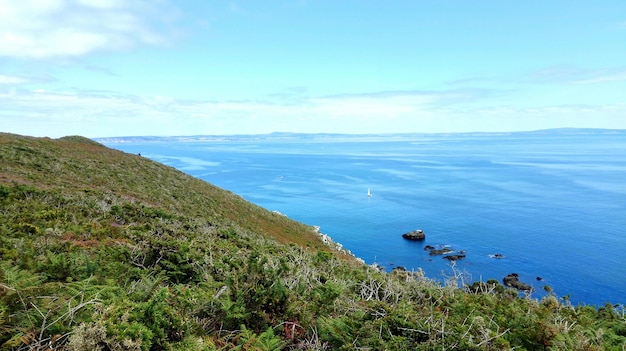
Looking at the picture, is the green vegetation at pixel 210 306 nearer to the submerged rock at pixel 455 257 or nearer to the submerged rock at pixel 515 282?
the submerged rock at pixel 515 282

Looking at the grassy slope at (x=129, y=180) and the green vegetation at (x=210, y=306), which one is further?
the grassy slope at (x=129, y=180)

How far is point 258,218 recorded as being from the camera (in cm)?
4441

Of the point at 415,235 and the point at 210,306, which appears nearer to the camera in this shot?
the point at 210,306

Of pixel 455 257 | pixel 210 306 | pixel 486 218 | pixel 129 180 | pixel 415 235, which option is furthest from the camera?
pixel 486 218

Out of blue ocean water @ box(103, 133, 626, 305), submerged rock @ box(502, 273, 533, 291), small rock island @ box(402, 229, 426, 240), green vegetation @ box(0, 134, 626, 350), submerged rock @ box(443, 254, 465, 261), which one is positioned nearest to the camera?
green vegetation @ box(0, 134, 626, 350)

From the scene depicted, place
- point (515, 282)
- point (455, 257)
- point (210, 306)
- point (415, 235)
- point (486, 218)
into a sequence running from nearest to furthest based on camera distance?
1. point (210, 306)
2. point (515, 282)
3. point (455, 257)
4. point (415, 235)
5. point (486, 218)

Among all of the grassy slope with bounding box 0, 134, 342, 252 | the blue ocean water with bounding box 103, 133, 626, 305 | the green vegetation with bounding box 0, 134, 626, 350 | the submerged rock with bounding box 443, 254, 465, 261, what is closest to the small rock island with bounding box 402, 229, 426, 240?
the blue ocean water with bounding box 103, 133, 626, 305

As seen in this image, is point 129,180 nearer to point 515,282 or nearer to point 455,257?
point 455,257

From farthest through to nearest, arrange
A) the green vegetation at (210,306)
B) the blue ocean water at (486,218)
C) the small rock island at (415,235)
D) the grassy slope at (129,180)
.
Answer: the small rock island at (415,235)
the blue ocean water at (486,218)
the grassy slope at (129,180)
the green vegetation at (210,306)

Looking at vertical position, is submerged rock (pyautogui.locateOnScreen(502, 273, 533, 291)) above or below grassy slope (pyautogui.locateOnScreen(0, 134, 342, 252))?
below

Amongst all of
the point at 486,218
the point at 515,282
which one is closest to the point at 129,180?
the point at 515,282

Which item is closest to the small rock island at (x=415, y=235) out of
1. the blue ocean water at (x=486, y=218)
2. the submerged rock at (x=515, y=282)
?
the blue ocean water at (x=486, y=218)

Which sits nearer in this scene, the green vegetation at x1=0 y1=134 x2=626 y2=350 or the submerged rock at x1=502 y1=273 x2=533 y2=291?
the green vegetation at x1=0 y1=134 x2=626 y2=350

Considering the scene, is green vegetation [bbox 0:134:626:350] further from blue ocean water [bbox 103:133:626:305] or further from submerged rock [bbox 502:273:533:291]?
submerged rock [bbox 502:273:533:291]
